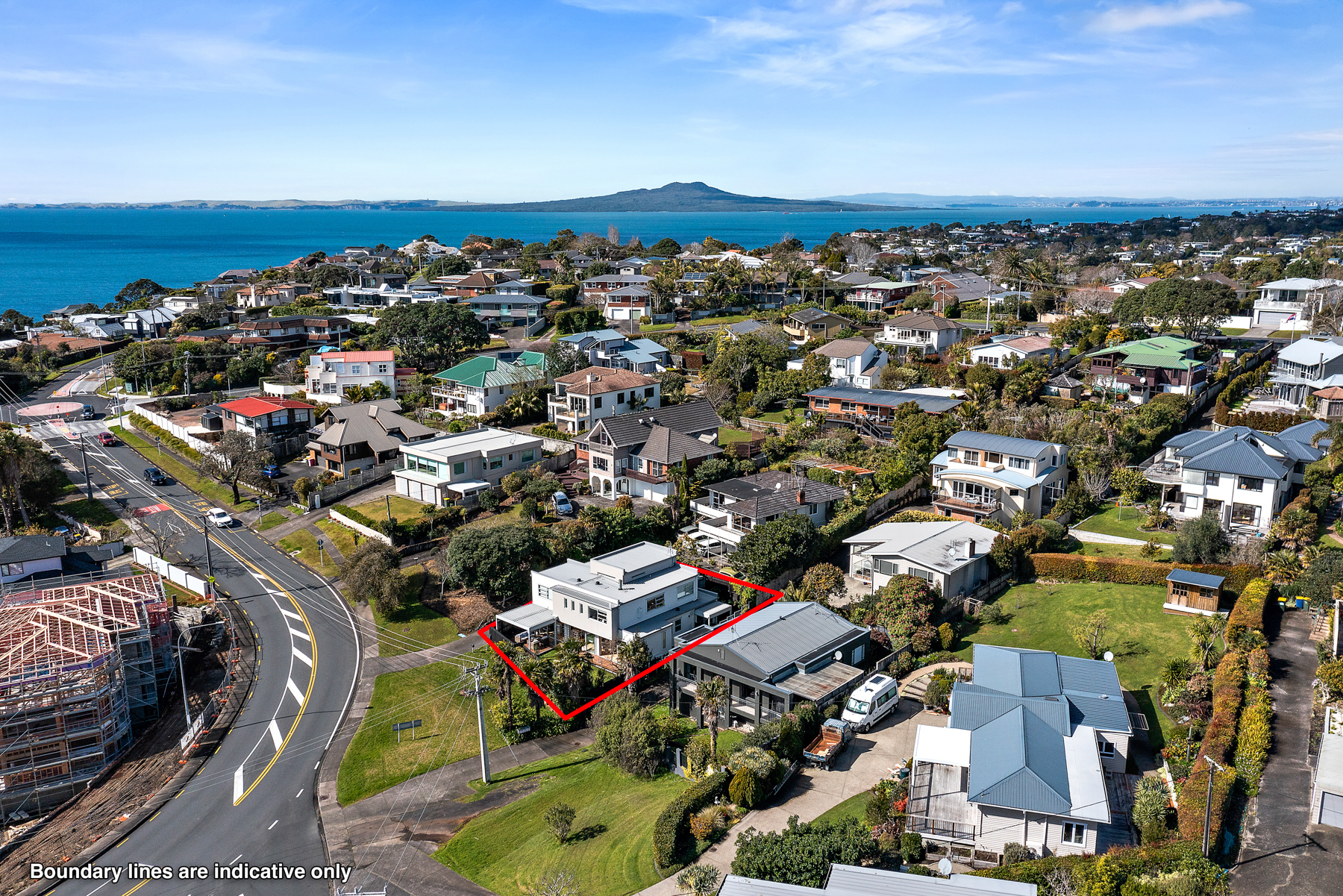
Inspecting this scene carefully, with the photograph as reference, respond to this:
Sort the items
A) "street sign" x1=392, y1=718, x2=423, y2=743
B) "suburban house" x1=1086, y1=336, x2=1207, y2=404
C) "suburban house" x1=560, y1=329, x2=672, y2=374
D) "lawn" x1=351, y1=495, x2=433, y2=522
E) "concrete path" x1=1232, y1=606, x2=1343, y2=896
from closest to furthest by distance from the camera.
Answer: "concrete path" x1=1232, y1=606, x2=1343, y2=896, "street sign" x1=392, y1=718, x2=423, y2=743, "lawn" x1=351, y1=495, x2=433, y2=522, "suburban house" x1=1086, y1=336, x2=1207, y2=404, "suburban house" x1=560, y1=329, x2=672, y2=374

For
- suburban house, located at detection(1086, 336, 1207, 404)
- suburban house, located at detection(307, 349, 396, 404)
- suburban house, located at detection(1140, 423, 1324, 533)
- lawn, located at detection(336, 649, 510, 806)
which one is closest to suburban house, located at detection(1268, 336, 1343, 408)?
suburban house, located at detection(1086, 336, 1207, 404)

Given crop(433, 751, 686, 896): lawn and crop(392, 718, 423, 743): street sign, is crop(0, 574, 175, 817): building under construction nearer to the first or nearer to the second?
crop(392, 718, 423, 743): street sign

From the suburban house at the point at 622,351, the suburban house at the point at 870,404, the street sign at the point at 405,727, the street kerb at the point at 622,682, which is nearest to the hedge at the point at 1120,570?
the street kerb at the point at 622,682

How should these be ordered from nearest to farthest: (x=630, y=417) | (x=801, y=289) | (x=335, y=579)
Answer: (x=335, y=579) < (x=630, y=417) < (x=801, y=289)

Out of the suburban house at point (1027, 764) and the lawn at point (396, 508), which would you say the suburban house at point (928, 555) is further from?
the lawn at point (396, 508)

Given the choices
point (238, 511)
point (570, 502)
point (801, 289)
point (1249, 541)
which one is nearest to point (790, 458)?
point (570, 502)

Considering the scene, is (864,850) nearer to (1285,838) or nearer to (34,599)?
(1285,838)
